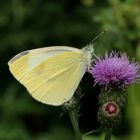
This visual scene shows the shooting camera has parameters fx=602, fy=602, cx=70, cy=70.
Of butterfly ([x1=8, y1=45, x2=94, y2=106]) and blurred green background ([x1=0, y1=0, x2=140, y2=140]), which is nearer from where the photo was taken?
butterfly ([x1=8, y1=45, x2=94, y2=106])

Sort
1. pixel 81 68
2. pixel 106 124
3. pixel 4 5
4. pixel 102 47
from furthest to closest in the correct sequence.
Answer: pixel 4 5
pixel 102 47
pixel 81 68
pixel 106 124

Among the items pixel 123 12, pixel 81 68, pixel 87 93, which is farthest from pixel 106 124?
pixel 87 93

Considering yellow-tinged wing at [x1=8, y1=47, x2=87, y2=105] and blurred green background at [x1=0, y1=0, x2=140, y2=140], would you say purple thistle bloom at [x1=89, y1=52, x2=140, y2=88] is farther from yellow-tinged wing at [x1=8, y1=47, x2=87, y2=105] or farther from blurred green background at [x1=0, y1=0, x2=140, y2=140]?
blurred green background at [x1=0, y1=0, x2=140, y2=140]

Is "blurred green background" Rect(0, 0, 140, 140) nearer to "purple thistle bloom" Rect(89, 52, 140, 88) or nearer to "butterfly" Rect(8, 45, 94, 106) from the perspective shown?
"butterfly" Rect(8, 45, 94, 106)

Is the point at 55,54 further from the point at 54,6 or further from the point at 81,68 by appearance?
the point at 54,6

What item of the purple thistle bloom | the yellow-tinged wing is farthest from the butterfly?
the purple thistle bloom

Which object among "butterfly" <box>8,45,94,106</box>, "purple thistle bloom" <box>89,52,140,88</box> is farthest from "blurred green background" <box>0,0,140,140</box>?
"purple thistle bloom" <box>89,52,140,88</box>
